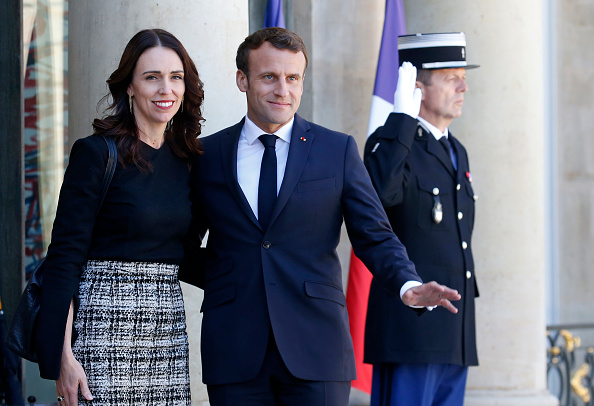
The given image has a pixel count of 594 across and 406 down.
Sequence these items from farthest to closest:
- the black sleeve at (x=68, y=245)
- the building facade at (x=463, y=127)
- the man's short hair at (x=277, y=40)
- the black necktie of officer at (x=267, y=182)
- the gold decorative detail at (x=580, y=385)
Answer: the gold decorative detail at (x=580, y=385) < the building facade at (x=463, y=127) < the man's short hair at (x=277, y=40) < the black necktie of officer at (x=267, y=182) < the black sleeve at (x=68, y=245)

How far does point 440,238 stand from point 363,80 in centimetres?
251

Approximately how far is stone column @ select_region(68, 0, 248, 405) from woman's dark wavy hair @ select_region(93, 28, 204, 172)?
784 mm

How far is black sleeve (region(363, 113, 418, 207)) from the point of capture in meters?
4.61

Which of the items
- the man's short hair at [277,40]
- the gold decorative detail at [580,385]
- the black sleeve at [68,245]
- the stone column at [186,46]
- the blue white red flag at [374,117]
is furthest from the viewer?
the gold decorative detail at [580,385]

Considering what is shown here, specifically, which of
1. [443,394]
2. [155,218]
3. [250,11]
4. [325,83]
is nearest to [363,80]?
[325,83]

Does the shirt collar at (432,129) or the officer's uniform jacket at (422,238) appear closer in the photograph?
the officer's uniform jacket at (422,238)

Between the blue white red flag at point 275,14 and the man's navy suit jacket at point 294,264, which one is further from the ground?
the blue white red flag at point 275,14

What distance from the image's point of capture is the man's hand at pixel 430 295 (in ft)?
10.0

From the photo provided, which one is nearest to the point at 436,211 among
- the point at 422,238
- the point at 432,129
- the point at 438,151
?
the point at 422,238

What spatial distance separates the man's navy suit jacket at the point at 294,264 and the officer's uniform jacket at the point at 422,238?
115 cm

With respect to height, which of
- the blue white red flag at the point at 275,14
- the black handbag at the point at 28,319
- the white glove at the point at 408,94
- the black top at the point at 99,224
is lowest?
the black handbag at the point at 28,319

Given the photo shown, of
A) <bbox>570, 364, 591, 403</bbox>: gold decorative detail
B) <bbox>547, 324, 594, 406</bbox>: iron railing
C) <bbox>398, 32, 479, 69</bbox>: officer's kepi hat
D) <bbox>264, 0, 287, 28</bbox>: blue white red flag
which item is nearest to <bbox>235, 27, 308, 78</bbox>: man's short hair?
<bbox>398, 32, 479, 69</bbox>: officer's kepi hat

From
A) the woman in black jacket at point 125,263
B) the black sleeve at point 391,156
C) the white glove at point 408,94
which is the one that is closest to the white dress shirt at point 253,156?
the woman in black jacket at point 125,263

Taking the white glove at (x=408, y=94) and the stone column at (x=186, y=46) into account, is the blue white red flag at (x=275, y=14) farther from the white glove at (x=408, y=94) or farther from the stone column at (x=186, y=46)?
the stone column at (x=186, y=46)
